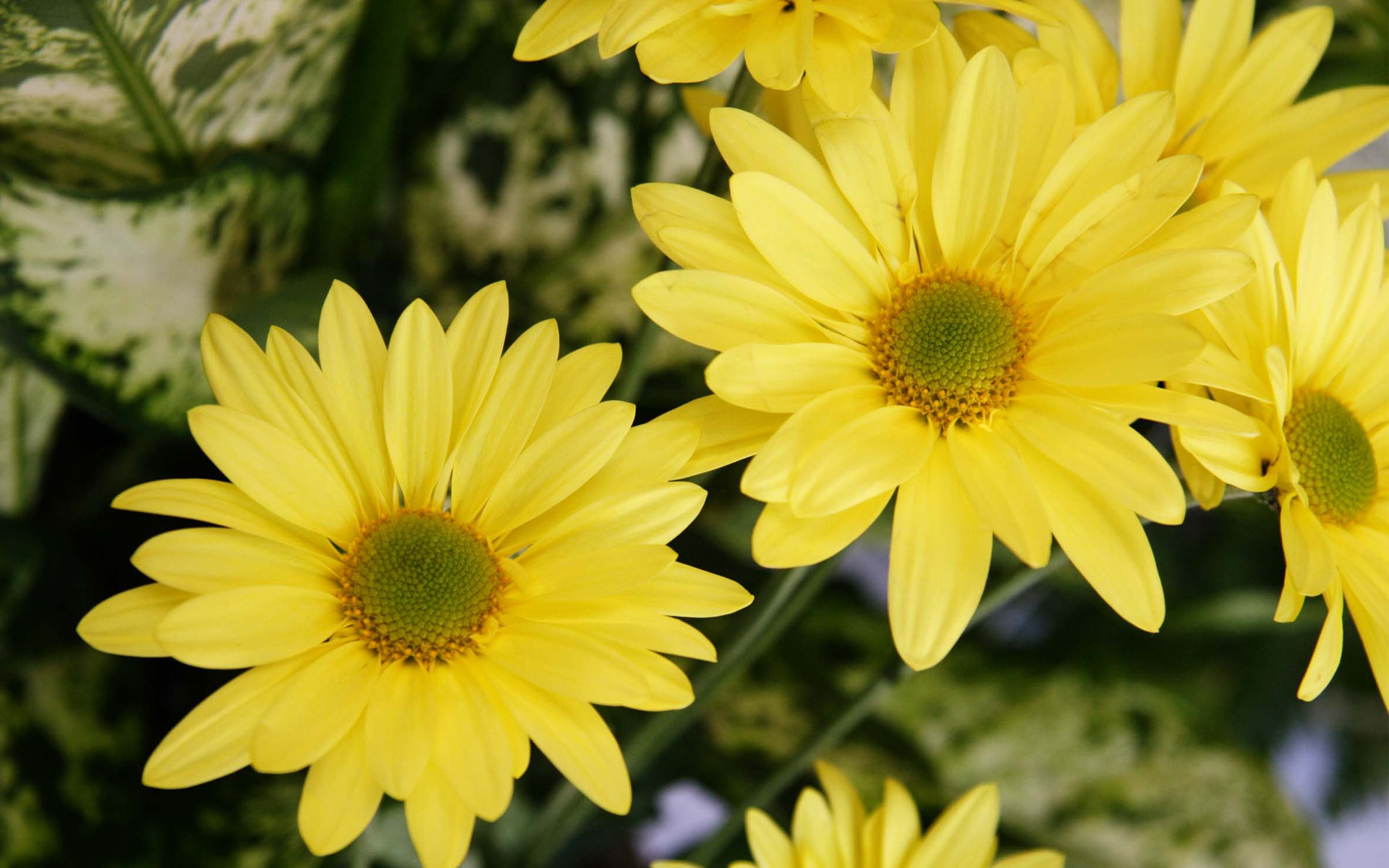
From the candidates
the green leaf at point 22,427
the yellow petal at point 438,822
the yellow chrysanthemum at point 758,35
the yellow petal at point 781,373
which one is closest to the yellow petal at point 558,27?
the yellow chrysanthemum at point 758,35

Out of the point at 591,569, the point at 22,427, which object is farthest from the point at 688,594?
the point at 22,427

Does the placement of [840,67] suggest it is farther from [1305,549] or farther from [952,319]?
[1305,549]

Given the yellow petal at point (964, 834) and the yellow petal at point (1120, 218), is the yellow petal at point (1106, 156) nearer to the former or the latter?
the yellow petal at point (1120, 218)

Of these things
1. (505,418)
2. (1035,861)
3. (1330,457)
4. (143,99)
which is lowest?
(1035,861)

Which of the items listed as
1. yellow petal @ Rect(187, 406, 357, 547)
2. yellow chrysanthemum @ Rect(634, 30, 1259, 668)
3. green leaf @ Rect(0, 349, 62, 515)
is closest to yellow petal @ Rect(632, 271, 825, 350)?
yellow chrysanthemum @ Rect(634, 30, 1259, 668)

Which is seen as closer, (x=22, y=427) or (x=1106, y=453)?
(x=1106, y=453)

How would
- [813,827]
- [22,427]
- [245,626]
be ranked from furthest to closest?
1. [22,427]
2. [813,827]
3. [245,626]
